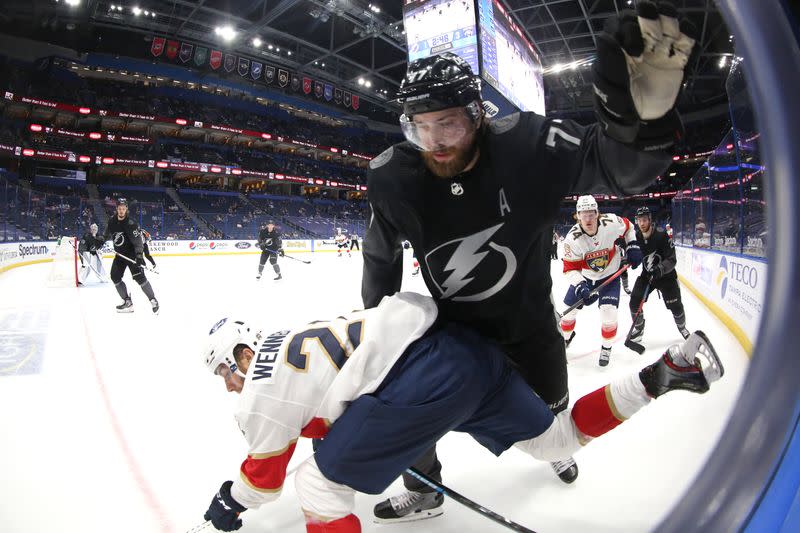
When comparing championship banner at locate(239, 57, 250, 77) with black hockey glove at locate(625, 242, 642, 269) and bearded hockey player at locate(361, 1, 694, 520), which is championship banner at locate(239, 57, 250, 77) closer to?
black hockey glove at locate(625, 242, 642, 269)

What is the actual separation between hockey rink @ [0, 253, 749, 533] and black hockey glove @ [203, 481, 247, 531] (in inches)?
8.9

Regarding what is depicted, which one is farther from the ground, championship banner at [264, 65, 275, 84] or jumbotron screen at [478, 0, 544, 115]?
championship banner at [264, 65, 275, 84]

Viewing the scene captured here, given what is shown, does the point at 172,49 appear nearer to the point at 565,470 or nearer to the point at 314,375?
the point at 314,375

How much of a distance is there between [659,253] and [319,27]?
19262 millimetres

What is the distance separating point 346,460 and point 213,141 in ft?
101

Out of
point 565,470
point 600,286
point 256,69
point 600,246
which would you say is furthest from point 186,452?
point 256,69

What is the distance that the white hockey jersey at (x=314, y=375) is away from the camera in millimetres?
1145

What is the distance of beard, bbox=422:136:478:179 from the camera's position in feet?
4.00

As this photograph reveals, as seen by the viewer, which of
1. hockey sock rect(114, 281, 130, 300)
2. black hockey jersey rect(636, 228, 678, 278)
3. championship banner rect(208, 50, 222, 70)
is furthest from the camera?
championship banner rect(208, 50, 222, 70)

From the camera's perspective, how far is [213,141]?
28062 millimetres

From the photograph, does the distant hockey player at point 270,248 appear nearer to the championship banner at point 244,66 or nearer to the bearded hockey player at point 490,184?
the bearded hockey player at point 490,184

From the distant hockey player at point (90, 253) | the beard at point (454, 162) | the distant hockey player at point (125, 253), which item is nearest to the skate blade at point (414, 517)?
the beard at point (454, 162)

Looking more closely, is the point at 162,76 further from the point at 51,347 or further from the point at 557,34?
the point at 51,347

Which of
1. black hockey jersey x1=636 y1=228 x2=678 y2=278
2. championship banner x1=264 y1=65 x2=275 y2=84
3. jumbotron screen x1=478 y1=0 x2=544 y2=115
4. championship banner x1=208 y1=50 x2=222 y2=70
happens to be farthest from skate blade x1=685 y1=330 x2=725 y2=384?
championship banner x1=264 y1=65 x2=275 y2=84
